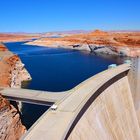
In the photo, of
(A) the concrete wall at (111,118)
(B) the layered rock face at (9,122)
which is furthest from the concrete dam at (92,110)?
(B) the layered rock face at (9,122)

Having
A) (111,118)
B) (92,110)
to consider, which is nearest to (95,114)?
(92,110)

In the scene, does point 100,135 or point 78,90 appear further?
point 78,90

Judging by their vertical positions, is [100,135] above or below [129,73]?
below

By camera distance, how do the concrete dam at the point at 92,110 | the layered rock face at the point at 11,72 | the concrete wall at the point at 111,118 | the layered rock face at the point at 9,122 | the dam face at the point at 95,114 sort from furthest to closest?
the layered rock face at the point at 11,72
the layered rock face at the point at 9,122
the concrete wall at the point at 111,118
the concrete dam at the point at 92,110
the dam face at the point at 95,114

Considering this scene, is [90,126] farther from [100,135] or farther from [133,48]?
[133,48]

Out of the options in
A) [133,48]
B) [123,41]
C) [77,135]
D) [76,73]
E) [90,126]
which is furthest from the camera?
[123,41]

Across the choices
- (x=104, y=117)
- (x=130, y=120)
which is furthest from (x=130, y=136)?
(x=104, y=117)

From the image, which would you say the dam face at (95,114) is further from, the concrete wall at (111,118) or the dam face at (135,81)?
the dam face at (135,81)
